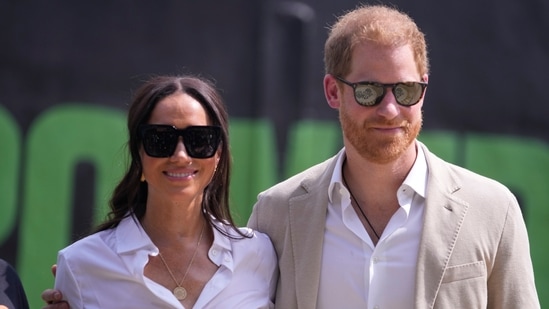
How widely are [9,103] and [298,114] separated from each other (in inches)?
58.0

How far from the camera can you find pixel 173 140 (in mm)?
3174

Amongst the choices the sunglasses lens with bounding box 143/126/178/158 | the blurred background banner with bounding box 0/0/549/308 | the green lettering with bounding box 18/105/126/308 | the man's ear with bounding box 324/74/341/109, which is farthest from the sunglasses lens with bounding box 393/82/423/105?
the green lettering with bounding box 18/105/126/308

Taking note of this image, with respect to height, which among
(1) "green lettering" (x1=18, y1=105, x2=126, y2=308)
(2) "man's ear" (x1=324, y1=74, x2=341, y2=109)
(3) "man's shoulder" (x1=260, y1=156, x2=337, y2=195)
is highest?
(2) "man's ear" (x1=324, y1=74, x2=341, y2=109)

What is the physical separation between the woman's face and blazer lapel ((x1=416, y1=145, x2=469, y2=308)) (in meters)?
0.72

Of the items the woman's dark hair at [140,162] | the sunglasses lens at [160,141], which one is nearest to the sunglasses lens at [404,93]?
the woman's dark hair at [140,162]

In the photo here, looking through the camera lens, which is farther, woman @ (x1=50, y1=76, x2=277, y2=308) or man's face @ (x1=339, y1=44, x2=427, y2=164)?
man's face @ (x1=339, y1=44, x2=427, y2=164)

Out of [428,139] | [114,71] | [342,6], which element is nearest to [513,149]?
[428,139]

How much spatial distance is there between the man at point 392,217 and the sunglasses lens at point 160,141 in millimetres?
558

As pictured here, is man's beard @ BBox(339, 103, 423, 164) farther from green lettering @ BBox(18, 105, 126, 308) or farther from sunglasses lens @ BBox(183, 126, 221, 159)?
green lettering @ BBox(18, 105, 126, 308)

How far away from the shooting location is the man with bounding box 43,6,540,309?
3.22 m

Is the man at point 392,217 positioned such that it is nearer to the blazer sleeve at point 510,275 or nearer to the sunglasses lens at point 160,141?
the blazer sleeve at point 510,275

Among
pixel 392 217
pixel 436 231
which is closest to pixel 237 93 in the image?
pixel 392 217

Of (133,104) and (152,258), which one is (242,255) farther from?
(133,104)

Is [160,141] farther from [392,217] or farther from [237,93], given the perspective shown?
[237,93]
